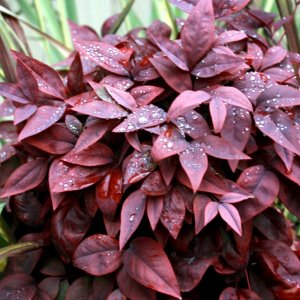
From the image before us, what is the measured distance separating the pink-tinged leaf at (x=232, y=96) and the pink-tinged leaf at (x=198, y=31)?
65 mm

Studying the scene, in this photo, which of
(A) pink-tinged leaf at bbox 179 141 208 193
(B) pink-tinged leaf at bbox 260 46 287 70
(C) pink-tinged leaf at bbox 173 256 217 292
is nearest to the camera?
(A) pink-tinged leaf at bbox 179 141 208 193

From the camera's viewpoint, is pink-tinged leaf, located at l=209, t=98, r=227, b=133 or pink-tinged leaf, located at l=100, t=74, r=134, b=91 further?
pink-tinged leaf, located at l=100, t=74, r=134, b=91

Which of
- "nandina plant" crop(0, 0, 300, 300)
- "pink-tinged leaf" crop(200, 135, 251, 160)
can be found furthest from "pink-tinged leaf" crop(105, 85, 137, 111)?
"pink-tinged leaf" crop(200, 135, 251, 160)

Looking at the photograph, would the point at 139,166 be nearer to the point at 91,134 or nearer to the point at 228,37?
the point at 91,134

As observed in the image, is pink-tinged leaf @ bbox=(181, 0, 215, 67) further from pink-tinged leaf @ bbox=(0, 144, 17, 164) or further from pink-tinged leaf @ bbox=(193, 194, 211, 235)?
pink-tinged leaf @ bbox=(0, 144, 17, 164)

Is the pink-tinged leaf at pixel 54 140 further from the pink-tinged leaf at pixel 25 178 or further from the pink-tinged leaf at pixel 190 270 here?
the pink-tinged leaf at pixel 190 270

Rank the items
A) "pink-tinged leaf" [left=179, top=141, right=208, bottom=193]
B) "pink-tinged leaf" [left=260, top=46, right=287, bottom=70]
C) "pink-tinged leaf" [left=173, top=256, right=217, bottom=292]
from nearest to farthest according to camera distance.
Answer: "pink-tinged leaf" [left=179, top=141, right=208, bottom=193] < "pink-tinged leaf" [left=173, top=256, right=217, bottom=292] < "pink-tinged leaf" [left=260, top=46, right=287, bottom=70]

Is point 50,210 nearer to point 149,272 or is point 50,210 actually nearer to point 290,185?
point 149,272

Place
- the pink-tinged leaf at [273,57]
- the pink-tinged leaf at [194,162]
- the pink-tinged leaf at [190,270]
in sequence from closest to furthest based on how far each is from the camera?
1. the pink-tinged leaf at [194,162]
2. the pink-tinged leaf at [190,270]
3. the pink-tinged leaf at [273,57]

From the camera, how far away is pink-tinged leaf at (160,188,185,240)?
737mm

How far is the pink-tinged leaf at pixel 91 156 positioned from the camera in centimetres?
78

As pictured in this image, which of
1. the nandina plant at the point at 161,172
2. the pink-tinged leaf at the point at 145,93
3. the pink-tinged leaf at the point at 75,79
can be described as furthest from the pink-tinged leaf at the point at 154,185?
the pink-tinged leaf at the point at 75,79

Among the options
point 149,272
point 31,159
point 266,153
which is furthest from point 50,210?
point 266,153

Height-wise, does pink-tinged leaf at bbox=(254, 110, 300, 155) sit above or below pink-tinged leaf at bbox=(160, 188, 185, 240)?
above
